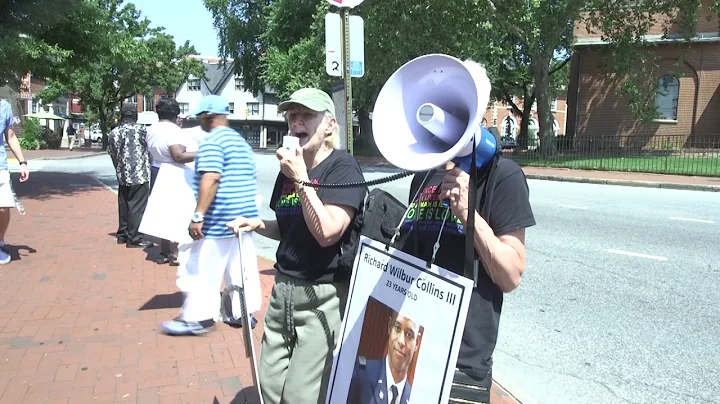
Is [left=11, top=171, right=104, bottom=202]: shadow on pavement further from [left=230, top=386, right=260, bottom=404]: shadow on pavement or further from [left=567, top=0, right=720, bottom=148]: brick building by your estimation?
[left=567, top=0, right=720, bottom=148]: brick building

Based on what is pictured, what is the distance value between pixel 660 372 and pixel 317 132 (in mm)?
2990

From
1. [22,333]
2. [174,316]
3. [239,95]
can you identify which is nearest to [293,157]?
[174,316]

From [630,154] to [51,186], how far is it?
21.9m

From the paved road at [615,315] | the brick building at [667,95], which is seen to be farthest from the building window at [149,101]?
the paved road at [615,315]

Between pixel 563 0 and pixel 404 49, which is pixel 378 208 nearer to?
pixel 404 49

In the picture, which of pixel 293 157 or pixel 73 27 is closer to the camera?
pixel 293 157

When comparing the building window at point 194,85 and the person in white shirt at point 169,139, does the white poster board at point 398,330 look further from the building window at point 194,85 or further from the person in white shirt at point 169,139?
the building window at point 194,85

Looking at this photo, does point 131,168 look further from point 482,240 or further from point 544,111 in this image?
point 544,111

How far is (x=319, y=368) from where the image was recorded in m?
2.50

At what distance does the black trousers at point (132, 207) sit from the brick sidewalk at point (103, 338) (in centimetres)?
24

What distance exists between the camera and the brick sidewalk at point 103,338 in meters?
3.42

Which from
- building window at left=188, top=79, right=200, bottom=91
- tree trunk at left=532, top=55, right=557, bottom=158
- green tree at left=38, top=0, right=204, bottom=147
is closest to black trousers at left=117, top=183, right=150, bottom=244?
tree trunk at left=532, top=55, right=557, bottom=158

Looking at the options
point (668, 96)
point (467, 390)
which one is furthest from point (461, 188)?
point (668, 96)

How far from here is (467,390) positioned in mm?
1847
